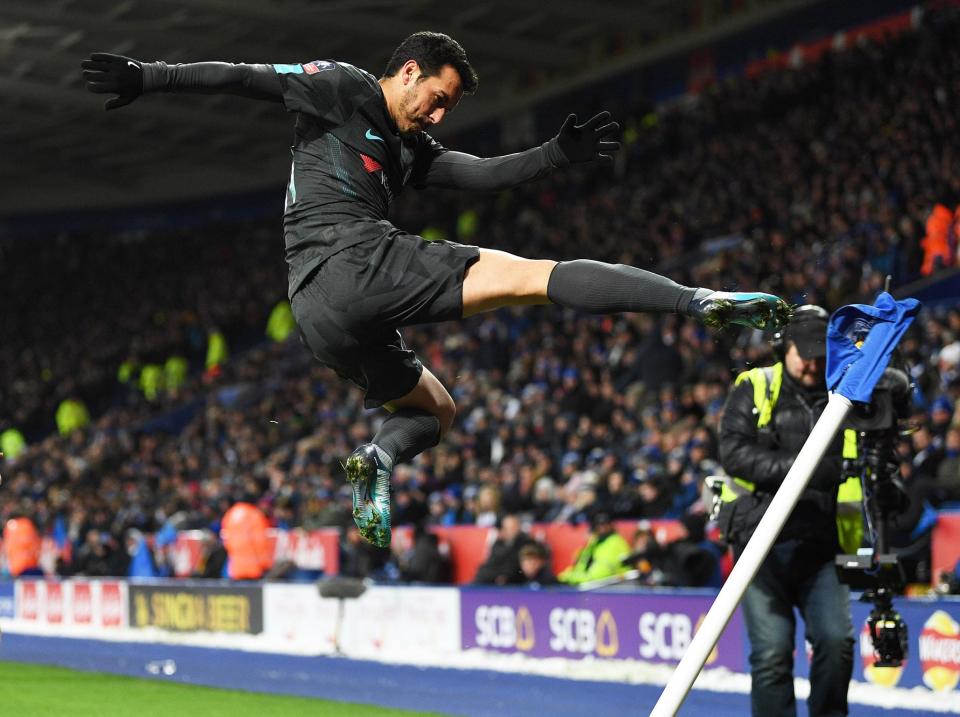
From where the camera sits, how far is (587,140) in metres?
4.97

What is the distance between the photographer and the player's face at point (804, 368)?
5.75 m

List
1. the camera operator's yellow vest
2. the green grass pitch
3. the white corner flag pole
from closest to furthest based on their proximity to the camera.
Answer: the white corner flag pole, the camera operator's yellow vest, the green grass pitch

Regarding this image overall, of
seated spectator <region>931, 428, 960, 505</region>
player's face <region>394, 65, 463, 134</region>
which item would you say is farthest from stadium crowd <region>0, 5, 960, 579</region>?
player's face <region>394, 65, 463, 134</region>

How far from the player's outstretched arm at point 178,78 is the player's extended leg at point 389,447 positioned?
116 cm

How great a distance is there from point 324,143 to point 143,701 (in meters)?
6.68

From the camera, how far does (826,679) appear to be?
5605 millimetres

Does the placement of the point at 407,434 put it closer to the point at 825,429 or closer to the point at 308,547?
the point at 825,429

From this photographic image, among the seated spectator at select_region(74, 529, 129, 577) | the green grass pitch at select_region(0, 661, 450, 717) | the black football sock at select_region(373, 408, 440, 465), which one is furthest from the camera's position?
the seated spectator at select_region(74, 529, 129, 577)

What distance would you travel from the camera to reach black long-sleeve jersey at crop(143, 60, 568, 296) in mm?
4465

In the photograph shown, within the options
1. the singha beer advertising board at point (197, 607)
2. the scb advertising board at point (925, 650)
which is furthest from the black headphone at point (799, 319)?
the singha beer advertising board at point (197, 607)

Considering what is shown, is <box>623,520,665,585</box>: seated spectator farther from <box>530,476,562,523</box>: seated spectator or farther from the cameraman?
the cameraman

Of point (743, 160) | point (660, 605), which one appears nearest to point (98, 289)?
point (743, 160)

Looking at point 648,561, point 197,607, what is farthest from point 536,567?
point 197,607

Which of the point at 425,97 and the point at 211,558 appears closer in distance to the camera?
the point at 425,97
